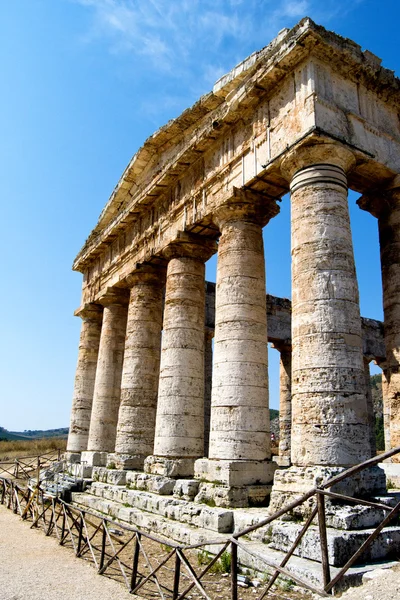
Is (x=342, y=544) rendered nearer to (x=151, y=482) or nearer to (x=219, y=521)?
(x=219, y=521)

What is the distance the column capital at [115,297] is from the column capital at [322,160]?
10.9 metres

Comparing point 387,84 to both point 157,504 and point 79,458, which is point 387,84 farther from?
point 79,458

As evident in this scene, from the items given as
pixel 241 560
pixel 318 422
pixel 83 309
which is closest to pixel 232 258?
pixel 318 422

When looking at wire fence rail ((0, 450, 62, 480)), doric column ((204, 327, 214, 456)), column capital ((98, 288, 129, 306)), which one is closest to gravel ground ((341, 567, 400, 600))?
wire fence rail ((0, 450, 62, 480))

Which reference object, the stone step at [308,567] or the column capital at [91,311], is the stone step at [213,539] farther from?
the column capital at [91,311]

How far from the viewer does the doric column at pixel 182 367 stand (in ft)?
43.6

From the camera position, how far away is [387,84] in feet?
38.5

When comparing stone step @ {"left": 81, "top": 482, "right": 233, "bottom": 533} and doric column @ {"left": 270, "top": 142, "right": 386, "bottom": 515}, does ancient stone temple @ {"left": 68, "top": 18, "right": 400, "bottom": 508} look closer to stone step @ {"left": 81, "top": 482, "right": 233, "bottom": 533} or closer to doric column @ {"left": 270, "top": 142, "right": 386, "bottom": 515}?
doric column @ {"left": 270, "top": 142, "right": 386, "bottom": 515}

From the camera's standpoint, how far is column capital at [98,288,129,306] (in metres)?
19.7

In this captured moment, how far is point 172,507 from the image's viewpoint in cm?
1108

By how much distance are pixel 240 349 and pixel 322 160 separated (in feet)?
14.7

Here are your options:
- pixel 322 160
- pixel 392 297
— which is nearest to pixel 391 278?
pixel 392 297

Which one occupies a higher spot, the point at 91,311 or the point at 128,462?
the point at 91,311

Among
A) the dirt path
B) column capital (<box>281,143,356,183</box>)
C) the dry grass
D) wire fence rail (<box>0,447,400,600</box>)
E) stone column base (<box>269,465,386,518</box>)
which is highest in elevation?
column capital (<box>281,143,356,183</box>)
